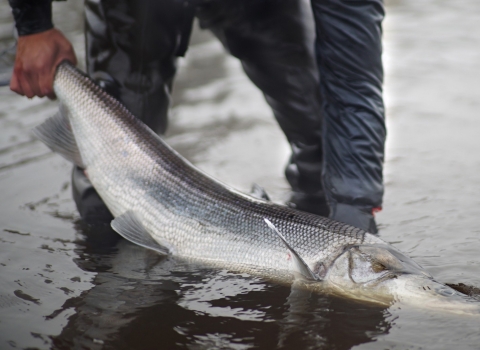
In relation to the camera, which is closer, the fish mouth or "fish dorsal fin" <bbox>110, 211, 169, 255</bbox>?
the fish mouth

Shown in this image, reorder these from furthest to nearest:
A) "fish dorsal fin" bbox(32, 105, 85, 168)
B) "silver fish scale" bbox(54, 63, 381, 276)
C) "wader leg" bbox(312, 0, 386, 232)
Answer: "fish dorsal fin" bbox(32, 105, 85, 168) < "wader leg" bbox(312, 0, 386, 232) < "silver fish scale" bbox(54, 63, 381, 276)

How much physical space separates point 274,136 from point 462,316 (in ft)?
9.52

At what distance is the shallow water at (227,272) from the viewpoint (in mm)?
2578

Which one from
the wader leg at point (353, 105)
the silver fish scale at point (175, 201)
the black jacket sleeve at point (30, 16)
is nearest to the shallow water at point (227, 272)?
the silver fish scale at point (175, 201)

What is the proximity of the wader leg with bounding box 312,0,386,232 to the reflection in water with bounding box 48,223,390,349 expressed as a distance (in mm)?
590

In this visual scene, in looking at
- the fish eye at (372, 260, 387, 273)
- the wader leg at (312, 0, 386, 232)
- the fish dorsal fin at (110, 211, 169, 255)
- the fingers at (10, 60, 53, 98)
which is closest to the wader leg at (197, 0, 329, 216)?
the wader leg at (312, 0, 386, 232)

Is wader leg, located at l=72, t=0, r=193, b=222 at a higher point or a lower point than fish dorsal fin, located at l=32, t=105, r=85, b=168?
higher

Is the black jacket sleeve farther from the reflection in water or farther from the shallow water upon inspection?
the reflection in water

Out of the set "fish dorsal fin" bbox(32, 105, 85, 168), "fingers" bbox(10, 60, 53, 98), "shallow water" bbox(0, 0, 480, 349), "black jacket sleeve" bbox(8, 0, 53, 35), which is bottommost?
"shallow water" bbox(0, 0, 480, 349)

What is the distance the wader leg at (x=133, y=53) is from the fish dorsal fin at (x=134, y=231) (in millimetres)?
569

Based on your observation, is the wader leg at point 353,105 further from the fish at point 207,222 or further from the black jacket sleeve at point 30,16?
the black jacket sleeve at point 30,16

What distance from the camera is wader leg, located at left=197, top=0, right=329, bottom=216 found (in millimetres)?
3770

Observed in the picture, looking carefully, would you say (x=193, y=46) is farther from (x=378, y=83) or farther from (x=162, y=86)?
(x=378, y=83)

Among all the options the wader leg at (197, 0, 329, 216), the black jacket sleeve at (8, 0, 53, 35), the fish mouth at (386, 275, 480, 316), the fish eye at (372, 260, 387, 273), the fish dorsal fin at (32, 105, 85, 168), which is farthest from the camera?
the wader leg at (197, 0, 329, 216)
